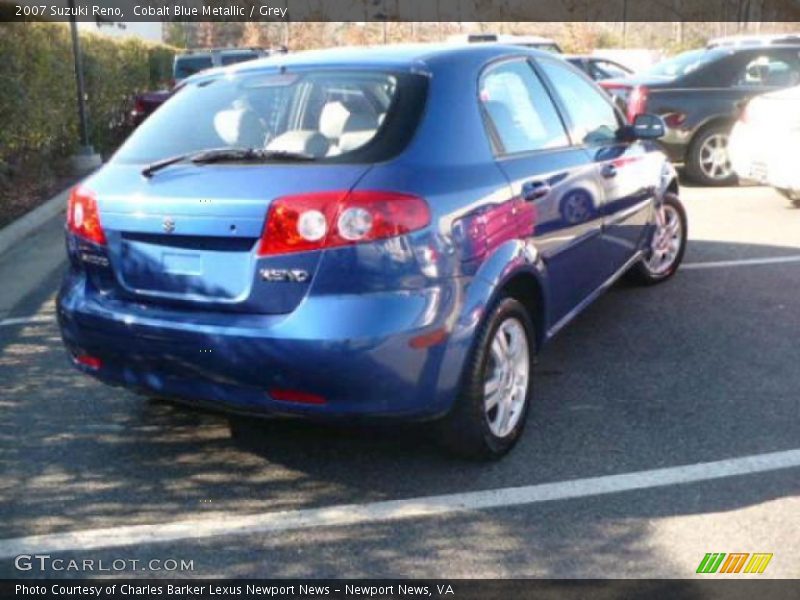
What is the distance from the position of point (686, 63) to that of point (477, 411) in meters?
8.80

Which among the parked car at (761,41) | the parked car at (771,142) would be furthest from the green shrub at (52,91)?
the parked car at (761,41)

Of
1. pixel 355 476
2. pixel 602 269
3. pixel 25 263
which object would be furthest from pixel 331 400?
pixel 25 263

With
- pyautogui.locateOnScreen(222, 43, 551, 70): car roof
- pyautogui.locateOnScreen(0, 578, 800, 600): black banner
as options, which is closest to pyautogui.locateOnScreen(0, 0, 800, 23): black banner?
pyautogui.locateOnScreen(222, 43, 551, 70): car roof

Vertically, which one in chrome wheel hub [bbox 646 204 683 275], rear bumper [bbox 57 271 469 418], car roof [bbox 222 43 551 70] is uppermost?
car roof [bbox 222 43 551 70]

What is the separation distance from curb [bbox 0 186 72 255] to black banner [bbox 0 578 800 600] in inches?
229

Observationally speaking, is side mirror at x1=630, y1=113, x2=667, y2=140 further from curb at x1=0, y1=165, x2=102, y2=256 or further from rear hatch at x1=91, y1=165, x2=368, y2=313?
curb at x1=0, y1=165, x2=102, y2=256

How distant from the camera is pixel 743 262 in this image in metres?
7.25

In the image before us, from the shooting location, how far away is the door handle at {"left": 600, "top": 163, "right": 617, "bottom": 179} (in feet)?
16.6

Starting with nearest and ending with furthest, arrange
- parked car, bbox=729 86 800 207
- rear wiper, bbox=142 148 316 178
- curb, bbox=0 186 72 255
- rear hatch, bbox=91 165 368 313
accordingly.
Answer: rear hatch, bbox=91 165 368 313 < rear wiper, bbox=142 148 316 178 < curb, bbox=0 186 72 255 < parked car, bbox=729 86 800 207

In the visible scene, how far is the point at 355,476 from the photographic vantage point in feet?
12.7

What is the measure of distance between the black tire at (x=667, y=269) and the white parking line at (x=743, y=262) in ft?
1.26

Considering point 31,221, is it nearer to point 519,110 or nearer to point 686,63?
point 519,110

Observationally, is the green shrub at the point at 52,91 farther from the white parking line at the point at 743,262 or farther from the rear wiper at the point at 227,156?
the white parking line at the point at 743,262

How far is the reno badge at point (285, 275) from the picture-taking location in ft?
11.0
